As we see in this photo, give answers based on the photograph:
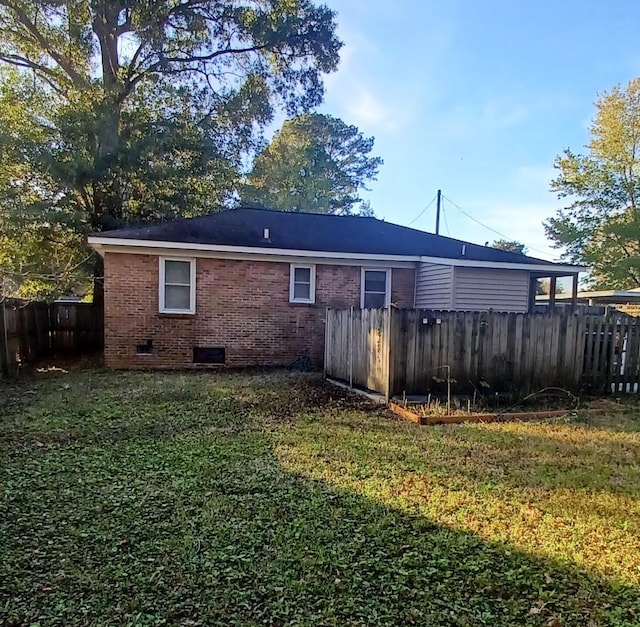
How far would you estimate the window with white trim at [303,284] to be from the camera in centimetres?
1228

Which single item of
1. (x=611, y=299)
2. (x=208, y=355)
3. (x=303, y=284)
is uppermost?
(x=303, y=284)

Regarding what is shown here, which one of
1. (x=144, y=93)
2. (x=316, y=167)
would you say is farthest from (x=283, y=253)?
(x=316, y=167)

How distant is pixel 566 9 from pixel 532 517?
11.2m

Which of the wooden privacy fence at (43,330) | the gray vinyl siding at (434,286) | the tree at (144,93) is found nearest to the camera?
the wooden privacy fence at (43,330)

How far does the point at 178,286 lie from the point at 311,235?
12.9ft

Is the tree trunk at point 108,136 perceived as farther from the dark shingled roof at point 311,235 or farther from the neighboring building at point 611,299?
the neighboring building at point 611,299

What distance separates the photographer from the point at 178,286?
38.0 ft

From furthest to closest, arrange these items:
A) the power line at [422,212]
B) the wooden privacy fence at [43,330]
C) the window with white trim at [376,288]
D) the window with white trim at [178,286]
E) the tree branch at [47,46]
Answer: the power line at [422,212] < the tree branch at [47,46] < the window with white trim at [376,288] < the window with white trim at [178,286] < the wooden privacy fence at [43,330]

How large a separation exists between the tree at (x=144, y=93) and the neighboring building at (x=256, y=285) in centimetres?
409

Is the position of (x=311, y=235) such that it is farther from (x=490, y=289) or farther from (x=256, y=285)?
(x=490, y=289)

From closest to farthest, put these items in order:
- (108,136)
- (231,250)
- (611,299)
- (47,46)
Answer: (231,250) < (108,136) < (47,46) < (611,299)

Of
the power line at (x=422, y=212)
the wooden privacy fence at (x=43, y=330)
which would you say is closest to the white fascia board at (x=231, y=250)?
the wooden privacy fence at (x=43, y=330)

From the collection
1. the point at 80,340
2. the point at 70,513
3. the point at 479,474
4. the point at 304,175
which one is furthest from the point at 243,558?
the point at 304,175

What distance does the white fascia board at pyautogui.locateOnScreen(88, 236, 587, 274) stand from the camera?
11.0m
